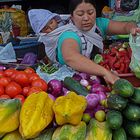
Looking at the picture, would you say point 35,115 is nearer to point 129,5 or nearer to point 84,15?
point 84,15

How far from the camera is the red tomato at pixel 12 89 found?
2.48 m

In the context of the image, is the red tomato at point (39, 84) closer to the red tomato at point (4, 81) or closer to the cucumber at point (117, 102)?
the red tomato at point (4, 81)

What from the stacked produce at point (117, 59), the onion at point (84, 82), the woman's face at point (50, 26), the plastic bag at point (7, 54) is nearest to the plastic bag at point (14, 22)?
the plastic bag at point (7, 54)

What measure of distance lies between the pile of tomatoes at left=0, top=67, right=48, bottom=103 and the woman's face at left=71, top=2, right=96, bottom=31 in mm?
698

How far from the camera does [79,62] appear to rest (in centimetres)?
288

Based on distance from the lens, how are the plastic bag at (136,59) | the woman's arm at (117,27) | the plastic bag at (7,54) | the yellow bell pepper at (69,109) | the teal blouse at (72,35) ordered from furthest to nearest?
1. the plastic bag at (7,54)
2. the woman's arm at (117,27)
3. the teal blouse at (72,35)
4. the plastic bag at (136,59)
5. the yellow bell pepper at (69,109)

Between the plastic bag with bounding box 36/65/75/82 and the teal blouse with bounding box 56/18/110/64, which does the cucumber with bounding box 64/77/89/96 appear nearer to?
the plastic bag with bounding box 36/65/75/82

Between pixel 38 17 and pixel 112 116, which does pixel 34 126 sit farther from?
pixel 38 17

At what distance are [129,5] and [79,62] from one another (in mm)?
2439

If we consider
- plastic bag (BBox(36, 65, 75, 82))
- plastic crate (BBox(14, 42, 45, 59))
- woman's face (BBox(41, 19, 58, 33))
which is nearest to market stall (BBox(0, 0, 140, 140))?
plastic bag (BBox(36, 65, 75, 82))

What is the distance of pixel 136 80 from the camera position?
2721mm

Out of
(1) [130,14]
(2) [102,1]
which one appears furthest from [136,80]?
(2) [102,1]

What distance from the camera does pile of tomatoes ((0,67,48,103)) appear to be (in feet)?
8.18

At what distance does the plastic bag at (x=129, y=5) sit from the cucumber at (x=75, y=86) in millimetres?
2643
